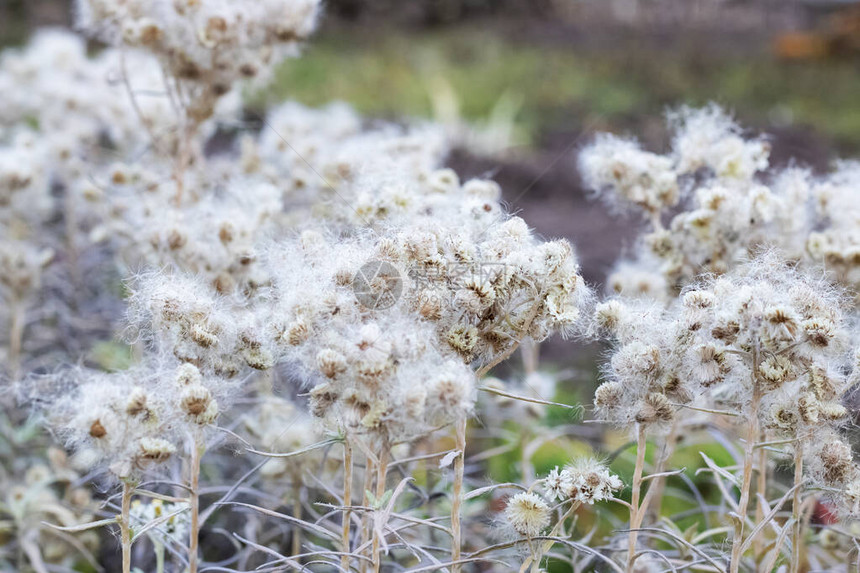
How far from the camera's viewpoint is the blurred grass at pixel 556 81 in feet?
16.8

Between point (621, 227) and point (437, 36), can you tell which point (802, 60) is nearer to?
point (437, 36)

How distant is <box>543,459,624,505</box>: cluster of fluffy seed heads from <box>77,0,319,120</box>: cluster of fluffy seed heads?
3.45 feet

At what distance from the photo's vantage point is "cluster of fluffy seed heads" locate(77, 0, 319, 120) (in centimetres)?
164

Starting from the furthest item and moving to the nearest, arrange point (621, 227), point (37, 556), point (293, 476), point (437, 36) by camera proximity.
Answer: point (437, 36)
point (621, 227)
point (37, 556)
point (293, 476)

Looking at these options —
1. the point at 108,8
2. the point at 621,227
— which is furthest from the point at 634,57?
the point at 108,8

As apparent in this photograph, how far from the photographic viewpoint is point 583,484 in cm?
102

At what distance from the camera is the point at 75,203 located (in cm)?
255

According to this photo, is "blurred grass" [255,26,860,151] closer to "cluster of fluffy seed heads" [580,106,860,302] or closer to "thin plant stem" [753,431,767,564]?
"cluster of fluffy seed heads" [580,106,860,302]

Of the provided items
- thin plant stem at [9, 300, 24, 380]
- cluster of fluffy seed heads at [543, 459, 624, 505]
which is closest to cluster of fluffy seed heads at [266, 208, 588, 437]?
cluster of fluffy seed heads at [543, 459, 624, 505]

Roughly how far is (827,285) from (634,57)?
5.58 metres

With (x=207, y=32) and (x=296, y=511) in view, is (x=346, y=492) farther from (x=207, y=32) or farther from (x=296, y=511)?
(x=207, y=32)

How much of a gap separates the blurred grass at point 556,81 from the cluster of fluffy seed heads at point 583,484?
3.52 m

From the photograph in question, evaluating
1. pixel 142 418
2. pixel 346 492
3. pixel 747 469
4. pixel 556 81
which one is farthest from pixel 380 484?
pixel 556 81

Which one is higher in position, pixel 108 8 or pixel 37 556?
pixel 108 8
